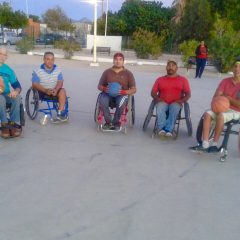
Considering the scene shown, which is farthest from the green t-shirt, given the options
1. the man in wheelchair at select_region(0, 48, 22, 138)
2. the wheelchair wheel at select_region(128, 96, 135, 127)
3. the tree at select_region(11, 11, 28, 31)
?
the tree at select_region(11, 11, 28, 31)

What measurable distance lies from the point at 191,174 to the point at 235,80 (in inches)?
55.2

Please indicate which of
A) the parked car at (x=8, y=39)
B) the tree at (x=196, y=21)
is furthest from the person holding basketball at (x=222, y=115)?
the parked car at (x=8, y=39)

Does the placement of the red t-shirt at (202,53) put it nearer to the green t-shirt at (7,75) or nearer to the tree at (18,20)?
the green t-shirt at (7,75)

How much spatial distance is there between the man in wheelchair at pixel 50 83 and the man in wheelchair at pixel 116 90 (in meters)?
0.64

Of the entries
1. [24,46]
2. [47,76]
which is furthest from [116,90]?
[24,46]

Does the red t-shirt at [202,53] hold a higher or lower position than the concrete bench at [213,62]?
higher

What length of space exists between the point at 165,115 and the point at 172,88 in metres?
0.41

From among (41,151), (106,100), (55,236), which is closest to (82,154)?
(41,151)

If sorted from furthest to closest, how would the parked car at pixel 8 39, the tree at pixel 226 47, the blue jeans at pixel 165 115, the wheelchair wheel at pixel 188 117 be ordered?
the parked car at pixel 8 39 → the tree at pixel 226 47 → the wheelchair wheel at pixel 188 117 → the blue jeans at pixel 165 115

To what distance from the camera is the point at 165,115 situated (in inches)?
209

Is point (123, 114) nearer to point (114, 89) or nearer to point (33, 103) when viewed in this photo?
point (114, 89)

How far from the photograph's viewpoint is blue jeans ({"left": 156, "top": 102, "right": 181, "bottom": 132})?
206 inches

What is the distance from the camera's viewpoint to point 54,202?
3.28m

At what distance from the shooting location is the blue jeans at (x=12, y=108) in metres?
5.01
